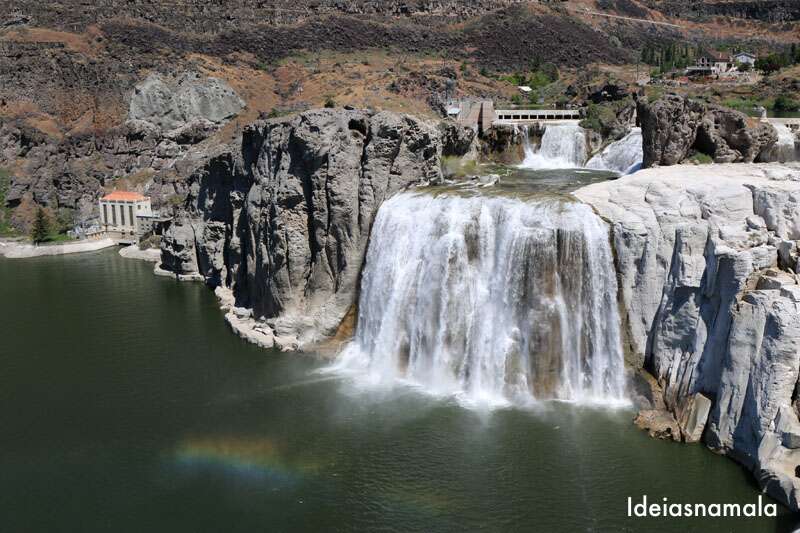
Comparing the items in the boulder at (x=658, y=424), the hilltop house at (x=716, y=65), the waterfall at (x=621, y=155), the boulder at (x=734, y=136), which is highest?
the hilltop house at (x=716, y=65)

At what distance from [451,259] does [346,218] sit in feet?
25.6

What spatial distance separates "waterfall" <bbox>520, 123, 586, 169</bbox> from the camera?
53.7 m

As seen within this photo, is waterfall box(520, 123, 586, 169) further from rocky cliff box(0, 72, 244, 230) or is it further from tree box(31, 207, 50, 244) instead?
tree box(31, 207, 50, 244)

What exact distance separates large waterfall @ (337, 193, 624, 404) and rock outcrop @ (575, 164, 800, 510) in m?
1.53

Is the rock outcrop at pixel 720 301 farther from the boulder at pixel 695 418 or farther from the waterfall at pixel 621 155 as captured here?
the waterfall at pixel 621 155

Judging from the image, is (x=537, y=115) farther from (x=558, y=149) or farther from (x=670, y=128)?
(x=670, y=128)

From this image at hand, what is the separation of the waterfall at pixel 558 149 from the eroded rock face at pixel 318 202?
1412 cm

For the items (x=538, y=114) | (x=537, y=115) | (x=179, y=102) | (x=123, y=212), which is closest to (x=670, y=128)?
(x=538, y=114)

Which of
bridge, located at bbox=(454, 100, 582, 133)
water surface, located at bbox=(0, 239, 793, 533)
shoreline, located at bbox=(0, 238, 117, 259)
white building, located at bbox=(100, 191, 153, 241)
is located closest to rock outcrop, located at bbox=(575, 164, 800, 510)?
water surface, located at bbox=(0, 239, 793, 533)

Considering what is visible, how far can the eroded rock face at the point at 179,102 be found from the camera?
91.2 meters

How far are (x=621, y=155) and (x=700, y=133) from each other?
9809 millimetres

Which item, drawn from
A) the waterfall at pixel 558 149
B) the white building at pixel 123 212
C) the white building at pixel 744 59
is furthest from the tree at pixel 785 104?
the white building at pixel 123 212

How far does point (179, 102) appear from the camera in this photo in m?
91.9

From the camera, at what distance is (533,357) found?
3173cm
